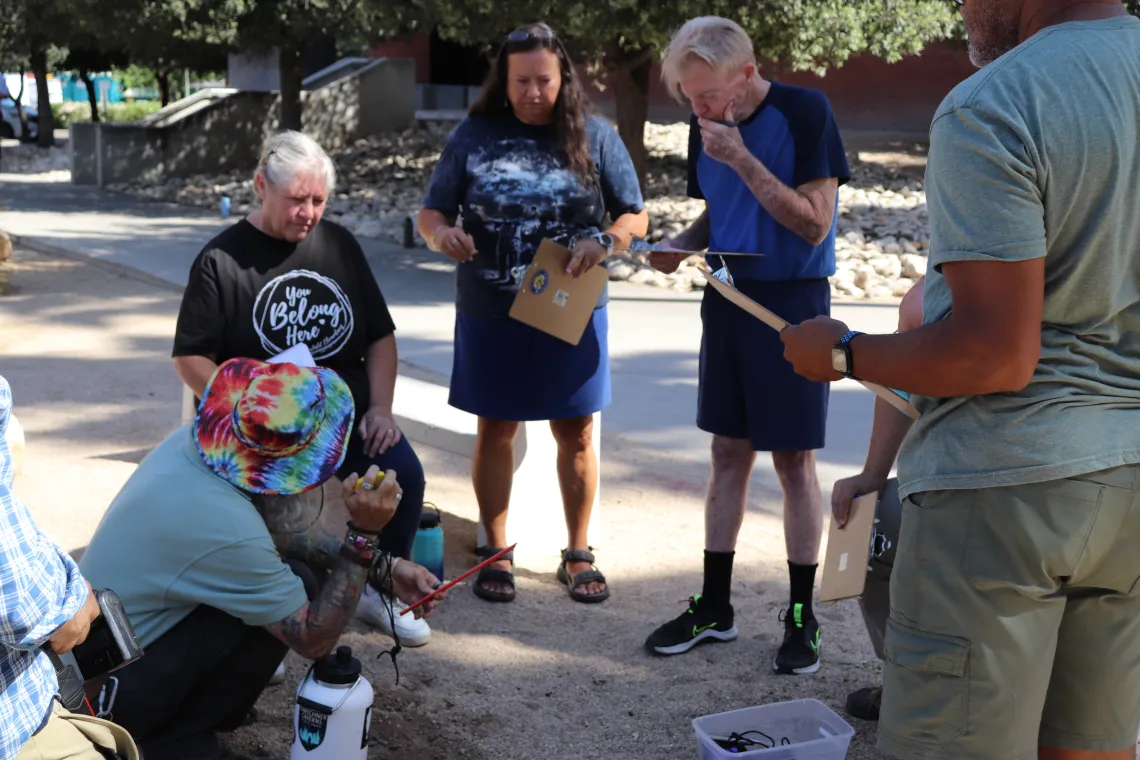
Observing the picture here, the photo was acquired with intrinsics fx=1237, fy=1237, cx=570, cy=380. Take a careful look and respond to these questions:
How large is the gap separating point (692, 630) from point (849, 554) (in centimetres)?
116

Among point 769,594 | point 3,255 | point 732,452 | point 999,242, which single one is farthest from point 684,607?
point 3,255

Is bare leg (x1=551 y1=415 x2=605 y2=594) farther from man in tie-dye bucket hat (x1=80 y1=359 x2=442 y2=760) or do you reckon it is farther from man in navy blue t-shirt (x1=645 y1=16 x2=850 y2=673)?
man in tie-dye bucket hat (x1=80 y1=359 x2=442 y2=760)

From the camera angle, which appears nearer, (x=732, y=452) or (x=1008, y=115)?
(x=1008, y=115)

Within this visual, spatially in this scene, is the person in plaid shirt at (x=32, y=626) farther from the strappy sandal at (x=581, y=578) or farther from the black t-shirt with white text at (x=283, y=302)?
the strappy sandal at (x=581, y=578)

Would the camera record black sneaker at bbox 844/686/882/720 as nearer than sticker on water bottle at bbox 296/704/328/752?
No

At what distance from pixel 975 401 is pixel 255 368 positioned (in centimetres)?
165

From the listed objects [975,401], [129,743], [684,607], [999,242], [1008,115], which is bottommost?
[684,607]

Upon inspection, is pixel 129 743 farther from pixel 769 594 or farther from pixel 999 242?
pixel 769 594

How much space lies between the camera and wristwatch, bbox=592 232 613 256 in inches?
164

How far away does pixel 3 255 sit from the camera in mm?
11297

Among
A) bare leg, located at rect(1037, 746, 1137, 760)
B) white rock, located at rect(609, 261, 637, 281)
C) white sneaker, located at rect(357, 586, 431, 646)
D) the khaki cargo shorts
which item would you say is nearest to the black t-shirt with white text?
white sneaker, located at rect(357, 586, 431, 646)

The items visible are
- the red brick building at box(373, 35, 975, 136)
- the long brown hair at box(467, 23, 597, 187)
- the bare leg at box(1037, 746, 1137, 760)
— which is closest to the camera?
the bare leg at box(1037, 746, 1137, 760)

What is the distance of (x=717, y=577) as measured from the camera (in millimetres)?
3896

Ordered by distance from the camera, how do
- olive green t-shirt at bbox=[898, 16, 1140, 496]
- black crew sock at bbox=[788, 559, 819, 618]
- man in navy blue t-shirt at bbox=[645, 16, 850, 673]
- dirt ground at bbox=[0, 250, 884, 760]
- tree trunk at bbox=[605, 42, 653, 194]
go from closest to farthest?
1. olive green t-shirt at bbox=[898, 16, 1140, 496]
2. dirt ground at bbox=[0, 250, 884, 760]
3. man in navy blue t-shirt at bbox=[645, 16, 850, 673]
4. black crew sock at bbox=[788, 559, 819, 618]
5. tree trunk at bbox=[605, 42, 653, 194]
